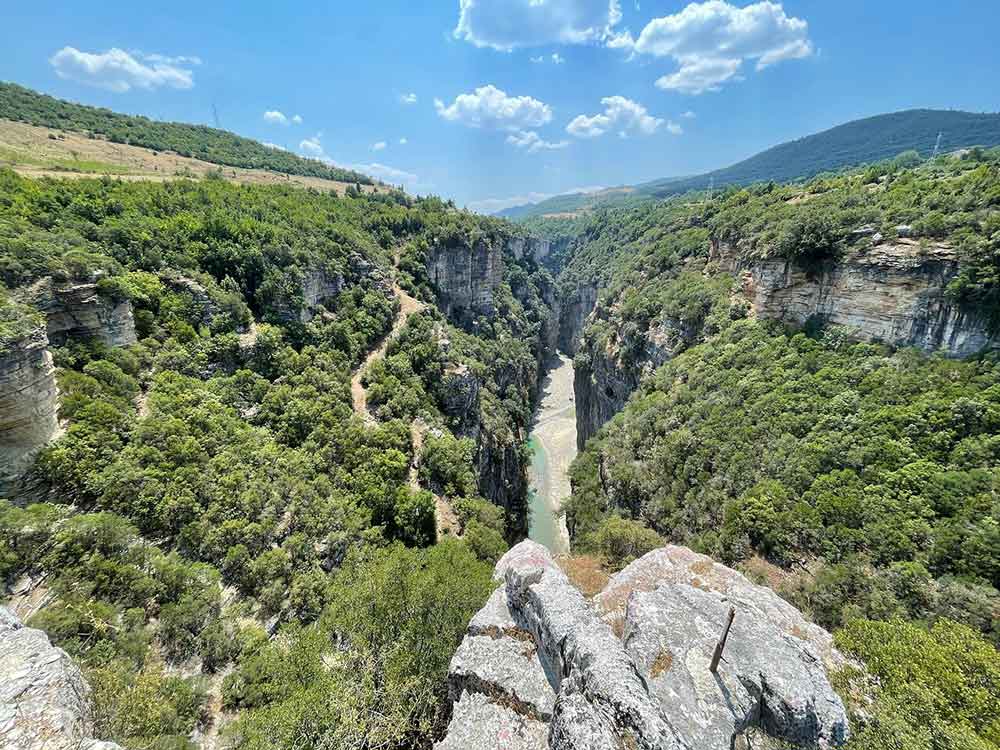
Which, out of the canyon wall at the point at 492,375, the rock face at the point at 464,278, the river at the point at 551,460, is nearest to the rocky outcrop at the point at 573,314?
the canyon wall at the point at 492,375

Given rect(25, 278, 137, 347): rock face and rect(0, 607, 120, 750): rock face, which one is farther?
rect(25, 278, 137, 347): rock face

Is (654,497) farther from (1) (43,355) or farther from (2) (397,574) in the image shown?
(1) (43,355)

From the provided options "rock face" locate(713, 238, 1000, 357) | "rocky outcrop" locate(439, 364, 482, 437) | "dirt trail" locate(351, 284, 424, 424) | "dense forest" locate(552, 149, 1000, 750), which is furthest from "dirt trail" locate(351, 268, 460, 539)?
"rock face" locate(713, 238, 1000, 357)

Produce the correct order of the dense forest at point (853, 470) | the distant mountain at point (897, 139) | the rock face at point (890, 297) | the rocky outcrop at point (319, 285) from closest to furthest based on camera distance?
1. the dense forest at point (853, 470)
2. the rock face at point (890, 297)
3. the rocky outcrop at point (319, 285)
4. the distant mountain at point (897, 139)

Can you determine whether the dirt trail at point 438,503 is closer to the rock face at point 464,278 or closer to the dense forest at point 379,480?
the dense forest at point 379,480

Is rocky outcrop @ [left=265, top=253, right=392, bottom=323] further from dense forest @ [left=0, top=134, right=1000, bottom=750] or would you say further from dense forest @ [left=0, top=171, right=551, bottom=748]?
dense forest @ [left=0, top=134, right=1000, bottom=750]

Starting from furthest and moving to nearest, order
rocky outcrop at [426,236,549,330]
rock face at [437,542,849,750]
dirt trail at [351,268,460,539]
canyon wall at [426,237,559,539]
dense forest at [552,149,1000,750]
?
rocky outcrop at [426,236,549,330] → canyon wall at [426,237,559,539] → dirt trail at [351,268,460,539] → dense forest at [552,149,1000,750] → rock face at [437,542,849,750]
